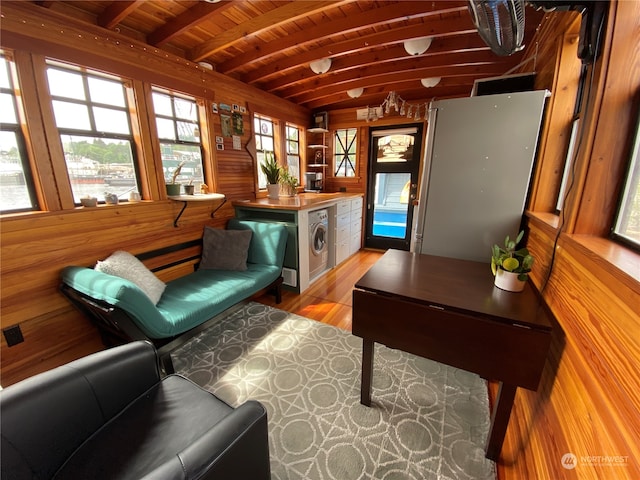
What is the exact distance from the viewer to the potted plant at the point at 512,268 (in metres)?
1.25

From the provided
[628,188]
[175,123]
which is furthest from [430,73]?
[175,123]

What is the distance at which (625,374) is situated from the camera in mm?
661

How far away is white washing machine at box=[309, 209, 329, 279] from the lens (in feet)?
10.5

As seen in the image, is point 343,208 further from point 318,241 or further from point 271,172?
point 271,172

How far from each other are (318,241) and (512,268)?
232 cm

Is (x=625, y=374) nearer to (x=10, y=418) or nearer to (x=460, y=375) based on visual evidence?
(x=460, y=375)

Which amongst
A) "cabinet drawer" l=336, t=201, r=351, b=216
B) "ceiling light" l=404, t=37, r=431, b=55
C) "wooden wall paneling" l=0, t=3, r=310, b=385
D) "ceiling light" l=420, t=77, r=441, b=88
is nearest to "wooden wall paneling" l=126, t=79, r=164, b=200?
"wooden wall paneling" l=0, t=3, r=310, b=385

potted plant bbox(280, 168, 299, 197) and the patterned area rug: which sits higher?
potted plant bbox(280, 168, 299, 197)

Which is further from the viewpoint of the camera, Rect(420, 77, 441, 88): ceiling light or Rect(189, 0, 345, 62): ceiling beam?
Rect(420, 77, 441, 88): ceiling light

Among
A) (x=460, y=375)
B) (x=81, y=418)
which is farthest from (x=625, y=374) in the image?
(x=81, y=418)

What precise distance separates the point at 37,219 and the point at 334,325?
243cm

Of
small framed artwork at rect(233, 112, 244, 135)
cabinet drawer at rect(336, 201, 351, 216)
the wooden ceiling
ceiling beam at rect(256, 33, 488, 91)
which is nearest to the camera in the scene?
the wooden ceiling

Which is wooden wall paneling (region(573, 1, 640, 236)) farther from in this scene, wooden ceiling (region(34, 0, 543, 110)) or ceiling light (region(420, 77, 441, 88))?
ceiling light (region(420, 77, 441, 88))

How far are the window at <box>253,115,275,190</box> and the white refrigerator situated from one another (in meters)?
2.48
